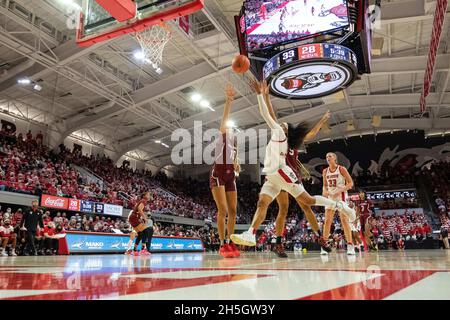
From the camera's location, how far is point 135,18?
6.75 metres

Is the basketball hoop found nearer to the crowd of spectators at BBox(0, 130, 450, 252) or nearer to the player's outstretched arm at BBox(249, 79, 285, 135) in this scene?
the crowd of spectators at BBox(0, 130, 450, 252)

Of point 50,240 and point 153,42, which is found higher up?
point 153,42

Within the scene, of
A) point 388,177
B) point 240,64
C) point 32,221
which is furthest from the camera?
point 388,177

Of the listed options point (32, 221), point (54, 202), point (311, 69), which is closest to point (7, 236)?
point (32, 221)

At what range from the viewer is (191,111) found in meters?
22.5

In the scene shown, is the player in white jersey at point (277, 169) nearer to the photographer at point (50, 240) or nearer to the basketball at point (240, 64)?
the basketball at point (240, 64)

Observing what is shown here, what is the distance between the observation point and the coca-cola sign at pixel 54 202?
568 inches

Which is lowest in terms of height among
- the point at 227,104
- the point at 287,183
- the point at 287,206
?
the point at 287,206

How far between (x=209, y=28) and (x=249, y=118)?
31.3 feet

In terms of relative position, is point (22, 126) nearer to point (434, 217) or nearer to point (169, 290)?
point (169, 290)

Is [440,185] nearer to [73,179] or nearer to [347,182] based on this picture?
[347,182]

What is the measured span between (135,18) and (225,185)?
12.3ft

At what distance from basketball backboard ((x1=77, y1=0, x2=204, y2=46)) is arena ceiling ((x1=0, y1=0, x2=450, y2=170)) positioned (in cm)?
399

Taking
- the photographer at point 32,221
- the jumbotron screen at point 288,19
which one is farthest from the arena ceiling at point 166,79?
the photographer at point 32,221
